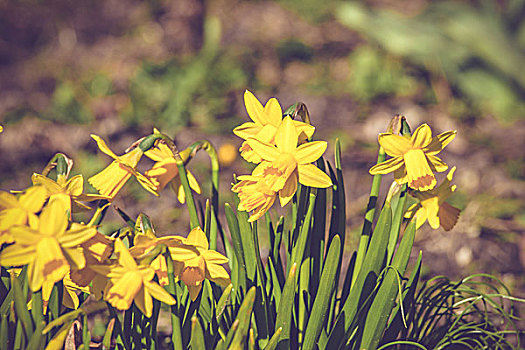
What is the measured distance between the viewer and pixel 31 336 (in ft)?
3.58

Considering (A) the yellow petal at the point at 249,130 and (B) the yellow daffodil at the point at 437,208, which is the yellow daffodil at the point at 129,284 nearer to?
(A) the yellow petal at the point at 249,130

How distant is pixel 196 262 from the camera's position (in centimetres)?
109

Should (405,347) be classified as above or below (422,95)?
below

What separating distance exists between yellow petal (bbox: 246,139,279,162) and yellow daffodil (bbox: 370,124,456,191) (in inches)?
8.3

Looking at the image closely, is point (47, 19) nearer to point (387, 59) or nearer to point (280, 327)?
point (387, 59)

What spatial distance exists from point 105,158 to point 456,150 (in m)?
2.18

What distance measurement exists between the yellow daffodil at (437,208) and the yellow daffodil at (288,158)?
11.6 inches

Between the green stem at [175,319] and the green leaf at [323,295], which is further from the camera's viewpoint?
the green leaf at [323,295]

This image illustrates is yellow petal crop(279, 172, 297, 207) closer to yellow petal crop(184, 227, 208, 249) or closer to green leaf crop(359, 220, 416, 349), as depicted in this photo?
yellow petal crop(184, 227, 208, 249)

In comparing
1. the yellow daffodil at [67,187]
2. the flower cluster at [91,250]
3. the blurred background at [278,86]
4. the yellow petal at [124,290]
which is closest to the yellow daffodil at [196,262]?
the flower cluster at [91,250]

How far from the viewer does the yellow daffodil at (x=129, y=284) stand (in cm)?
99

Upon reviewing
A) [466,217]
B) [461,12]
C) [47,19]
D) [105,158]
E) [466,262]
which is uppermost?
[47,19]

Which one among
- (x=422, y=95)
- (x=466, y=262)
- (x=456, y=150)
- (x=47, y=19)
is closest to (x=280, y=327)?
(x=466, y=262)

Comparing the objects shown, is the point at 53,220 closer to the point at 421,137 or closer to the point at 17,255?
the point at 17,255
